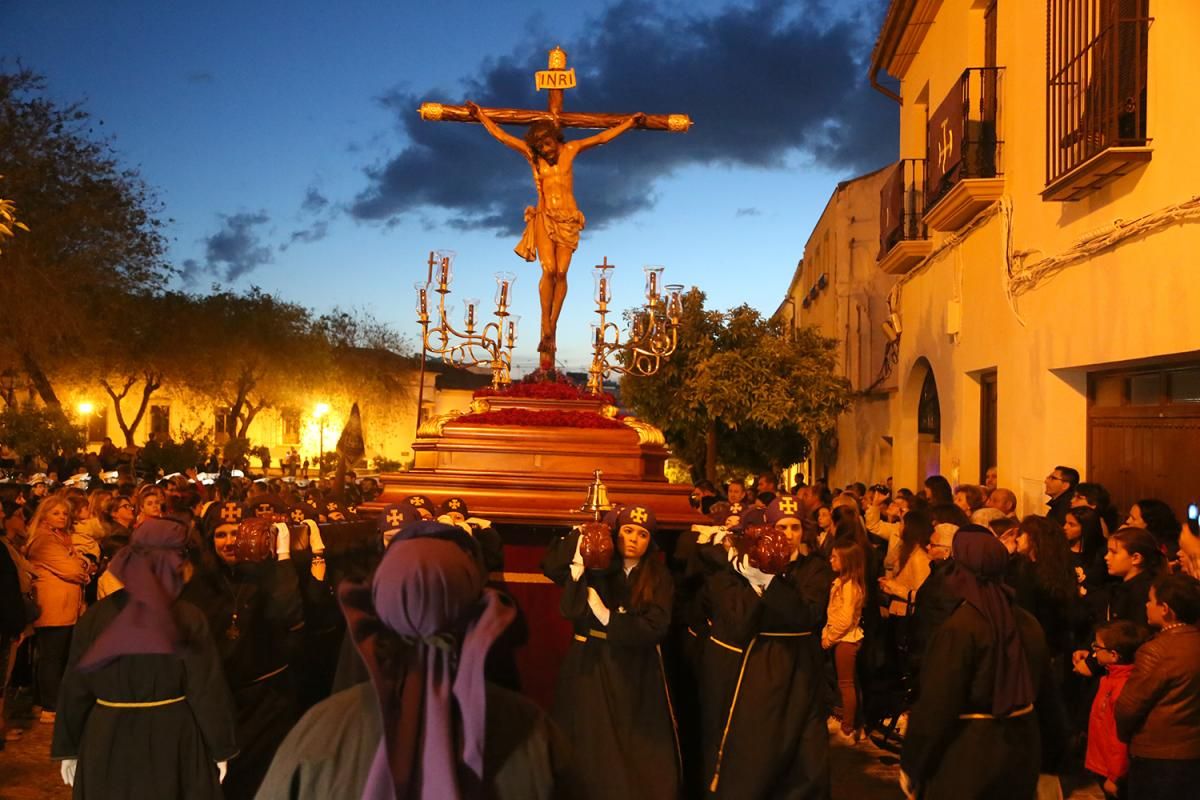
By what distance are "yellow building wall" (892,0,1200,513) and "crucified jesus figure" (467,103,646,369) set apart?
3.62m

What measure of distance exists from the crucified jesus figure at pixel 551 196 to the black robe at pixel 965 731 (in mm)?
4262

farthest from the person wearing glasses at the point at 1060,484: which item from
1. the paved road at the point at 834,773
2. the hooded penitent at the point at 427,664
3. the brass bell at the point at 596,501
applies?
the hooded penitent at the point at 427,664

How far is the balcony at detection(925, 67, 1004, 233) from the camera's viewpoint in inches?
454

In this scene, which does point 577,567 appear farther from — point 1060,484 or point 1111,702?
point 1060,484

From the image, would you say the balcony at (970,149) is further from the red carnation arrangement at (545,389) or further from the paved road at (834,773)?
the paved road at (834,773)

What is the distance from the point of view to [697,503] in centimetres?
1148

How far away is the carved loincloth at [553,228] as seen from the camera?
326 inches

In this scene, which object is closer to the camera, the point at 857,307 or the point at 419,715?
the point at 419,715

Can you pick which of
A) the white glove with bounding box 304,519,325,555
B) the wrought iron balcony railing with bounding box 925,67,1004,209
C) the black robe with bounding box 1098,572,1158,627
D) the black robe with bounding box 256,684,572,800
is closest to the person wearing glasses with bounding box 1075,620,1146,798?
the black robe with bounding box 1098,572,1158,627

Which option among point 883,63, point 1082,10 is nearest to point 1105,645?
point 1082,10

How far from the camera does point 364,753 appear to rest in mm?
2344

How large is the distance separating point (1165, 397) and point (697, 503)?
4.50m

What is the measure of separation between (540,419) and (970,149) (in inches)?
252

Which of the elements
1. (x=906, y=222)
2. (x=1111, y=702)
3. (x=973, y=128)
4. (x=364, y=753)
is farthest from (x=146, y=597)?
(x=906, y=222)
